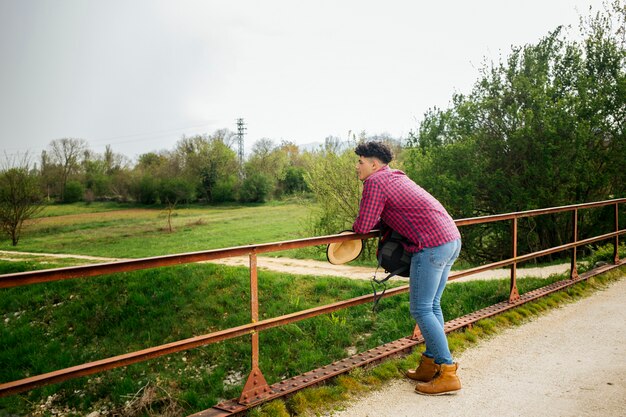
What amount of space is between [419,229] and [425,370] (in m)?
1.28

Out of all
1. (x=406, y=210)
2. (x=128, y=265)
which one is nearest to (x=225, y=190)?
(x=406, y=210)

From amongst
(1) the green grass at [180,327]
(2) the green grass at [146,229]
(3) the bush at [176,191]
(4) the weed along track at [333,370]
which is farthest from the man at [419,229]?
(3) the bush at [176,191]

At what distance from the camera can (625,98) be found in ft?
51.3

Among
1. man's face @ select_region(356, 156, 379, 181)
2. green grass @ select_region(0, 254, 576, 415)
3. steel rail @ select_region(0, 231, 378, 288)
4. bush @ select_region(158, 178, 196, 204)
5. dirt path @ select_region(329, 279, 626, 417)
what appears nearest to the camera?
steel rail @ select_region(0, 231, 378, 288)

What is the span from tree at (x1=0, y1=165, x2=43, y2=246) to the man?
28796 mm

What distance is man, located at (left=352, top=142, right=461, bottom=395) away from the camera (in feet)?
12.2

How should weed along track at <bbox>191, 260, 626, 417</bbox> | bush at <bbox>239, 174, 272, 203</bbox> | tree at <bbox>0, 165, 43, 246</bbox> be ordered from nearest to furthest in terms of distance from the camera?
1. weed along track at <bbox>191, 260, 626, 417</bbox>
2. tree at <bbox>0, 165, 43, 246</bbox>
3. bush at <bbox>239, 174, 272, 203</bbox>

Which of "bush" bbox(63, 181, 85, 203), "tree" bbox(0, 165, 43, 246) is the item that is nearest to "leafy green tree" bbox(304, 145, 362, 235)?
"tree" bbox(0, 165, 43, 246)

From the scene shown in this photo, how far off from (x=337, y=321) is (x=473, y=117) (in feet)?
35.0

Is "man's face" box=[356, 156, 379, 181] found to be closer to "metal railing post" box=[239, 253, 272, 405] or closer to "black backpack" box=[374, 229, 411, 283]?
"black backpack" box=[374, 229, 411, 283]

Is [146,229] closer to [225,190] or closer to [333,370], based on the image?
[225,190]

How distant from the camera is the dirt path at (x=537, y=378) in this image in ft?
12.4

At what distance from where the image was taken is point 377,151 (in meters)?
3.87

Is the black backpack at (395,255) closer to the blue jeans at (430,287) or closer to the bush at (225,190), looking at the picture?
the blue jeans at (430,287)
